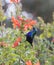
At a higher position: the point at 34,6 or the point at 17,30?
the point at 17,30

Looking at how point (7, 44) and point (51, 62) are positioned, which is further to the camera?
point (51, 62)

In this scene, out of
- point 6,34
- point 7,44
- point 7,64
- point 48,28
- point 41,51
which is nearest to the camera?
point 7,64

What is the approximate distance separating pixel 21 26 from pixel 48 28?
4.71 feet

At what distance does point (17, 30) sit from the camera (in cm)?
322

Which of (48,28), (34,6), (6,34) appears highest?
(6,34)

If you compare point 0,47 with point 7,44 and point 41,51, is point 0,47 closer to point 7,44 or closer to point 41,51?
point 7,44

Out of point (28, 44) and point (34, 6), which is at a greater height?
point (28, 44)

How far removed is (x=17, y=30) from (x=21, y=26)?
0.67 feet

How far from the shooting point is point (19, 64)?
267cm

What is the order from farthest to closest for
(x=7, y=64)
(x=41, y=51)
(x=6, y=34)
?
(x=41, y=51), (x=6, y=34), (x=7, y=64)

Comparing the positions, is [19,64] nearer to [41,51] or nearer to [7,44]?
[7,44]

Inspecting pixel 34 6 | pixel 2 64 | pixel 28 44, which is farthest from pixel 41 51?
pixel 34 6

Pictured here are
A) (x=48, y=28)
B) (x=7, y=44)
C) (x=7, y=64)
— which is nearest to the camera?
(x=7, y=64)

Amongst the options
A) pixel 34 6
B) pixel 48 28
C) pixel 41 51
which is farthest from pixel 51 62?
pixel 34 6
